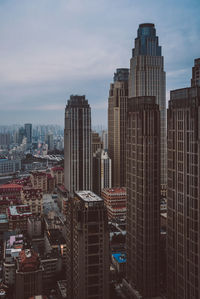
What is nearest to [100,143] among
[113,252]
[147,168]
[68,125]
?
[68,125]

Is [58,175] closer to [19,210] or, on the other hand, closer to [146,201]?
[19,210]

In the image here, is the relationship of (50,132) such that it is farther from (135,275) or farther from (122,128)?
(135,275)

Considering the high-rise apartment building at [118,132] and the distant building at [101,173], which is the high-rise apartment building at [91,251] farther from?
the high-rise apartment building at [118,132]

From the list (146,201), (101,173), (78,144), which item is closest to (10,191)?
(78,144)

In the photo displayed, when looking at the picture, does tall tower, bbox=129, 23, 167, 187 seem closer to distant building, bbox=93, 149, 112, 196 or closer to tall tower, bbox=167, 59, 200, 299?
distant building, bbox=93, 149, 112, 196

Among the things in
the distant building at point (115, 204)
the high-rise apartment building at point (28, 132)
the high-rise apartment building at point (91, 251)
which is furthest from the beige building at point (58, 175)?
the high-rise apartment building at point (91, 251)
